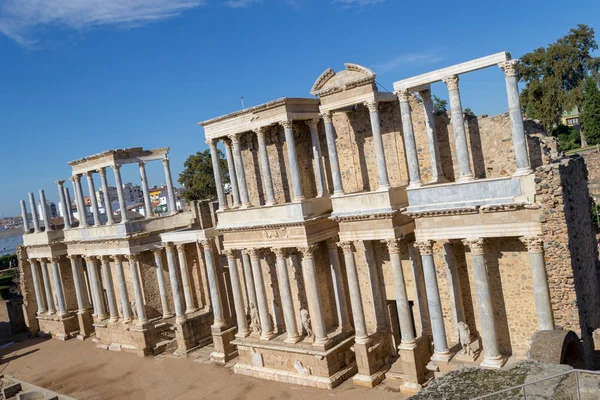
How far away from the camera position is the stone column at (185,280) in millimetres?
24986

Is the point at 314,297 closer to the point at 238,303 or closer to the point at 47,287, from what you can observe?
the point at 238,303

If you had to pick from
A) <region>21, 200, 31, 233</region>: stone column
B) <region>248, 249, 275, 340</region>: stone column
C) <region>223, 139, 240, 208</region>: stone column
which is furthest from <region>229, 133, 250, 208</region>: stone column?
<region>21, 200, 31, 233</region>: stone column

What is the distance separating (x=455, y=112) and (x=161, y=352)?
1853 centimetres

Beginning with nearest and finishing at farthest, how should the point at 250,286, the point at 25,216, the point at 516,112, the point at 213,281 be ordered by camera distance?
the point at 516,112
the point at 250,286
the point at 213,281
the point at 25,216

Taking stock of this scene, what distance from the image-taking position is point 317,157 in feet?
64.5

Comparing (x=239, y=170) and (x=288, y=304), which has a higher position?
(x=239, y=170)

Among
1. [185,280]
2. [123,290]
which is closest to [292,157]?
[185,280]

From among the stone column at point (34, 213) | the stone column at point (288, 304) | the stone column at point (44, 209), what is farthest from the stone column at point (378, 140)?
the stone column at point (34, 213)

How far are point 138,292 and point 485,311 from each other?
17693 millimetres

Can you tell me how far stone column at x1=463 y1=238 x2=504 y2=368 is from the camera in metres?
14.6

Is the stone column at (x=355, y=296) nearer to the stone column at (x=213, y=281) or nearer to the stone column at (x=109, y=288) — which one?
the stone column at (x=213, y=281)

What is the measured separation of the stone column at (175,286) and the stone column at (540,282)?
16525 millimetres

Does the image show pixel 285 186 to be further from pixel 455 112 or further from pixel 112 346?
pixel 112 346

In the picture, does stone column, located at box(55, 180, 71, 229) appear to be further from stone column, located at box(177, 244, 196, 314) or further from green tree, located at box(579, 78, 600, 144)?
green tree, located at box(579, 78, 600, 144)
